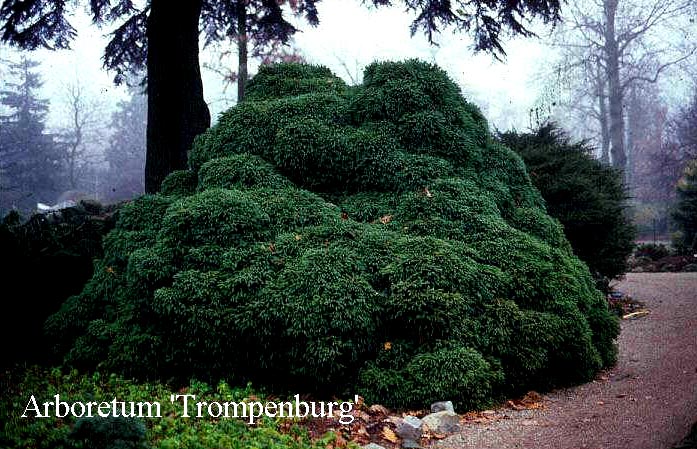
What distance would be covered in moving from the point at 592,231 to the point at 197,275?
6.56 m

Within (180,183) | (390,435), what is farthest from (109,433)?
(180,183)

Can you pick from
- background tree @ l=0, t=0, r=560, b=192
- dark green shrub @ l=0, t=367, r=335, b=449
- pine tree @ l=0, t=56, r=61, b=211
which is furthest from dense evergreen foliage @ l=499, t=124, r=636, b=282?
pine tree @ l=0, t=56, r=61, b=211

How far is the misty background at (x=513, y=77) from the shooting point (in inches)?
963

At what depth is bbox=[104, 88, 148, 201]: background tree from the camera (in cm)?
3969

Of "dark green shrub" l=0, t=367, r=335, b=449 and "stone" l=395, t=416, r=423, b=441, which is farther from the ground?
"dark green shrub" l=0, t=367, r=335, b=449

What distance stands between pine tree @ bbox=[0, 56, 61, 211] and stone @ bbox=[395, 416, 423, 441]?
108 feet

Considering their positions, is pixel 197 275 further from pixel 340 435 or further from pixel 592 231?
pixel 592 231

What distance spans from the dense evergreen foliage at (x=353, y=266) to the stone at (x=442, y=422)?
247 millimetres

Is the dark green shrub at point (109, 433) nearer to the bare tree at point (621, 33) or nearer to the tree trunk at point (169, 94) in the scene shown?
the tree trunk at point (169, 94)

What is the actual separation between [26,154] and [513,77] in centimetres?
Answer: 3982

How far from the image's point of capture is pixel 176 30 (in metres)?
8.15

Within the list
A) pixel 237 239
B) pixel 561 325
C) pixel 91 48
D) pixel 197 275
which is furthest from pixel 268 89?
pixel 91 48

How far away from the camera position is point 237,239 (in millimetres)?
4965

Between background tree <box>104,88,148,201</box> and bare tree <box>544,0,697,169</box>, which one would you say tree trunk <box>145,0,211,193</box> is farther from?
background tree <box>104,88,148,201</box>
